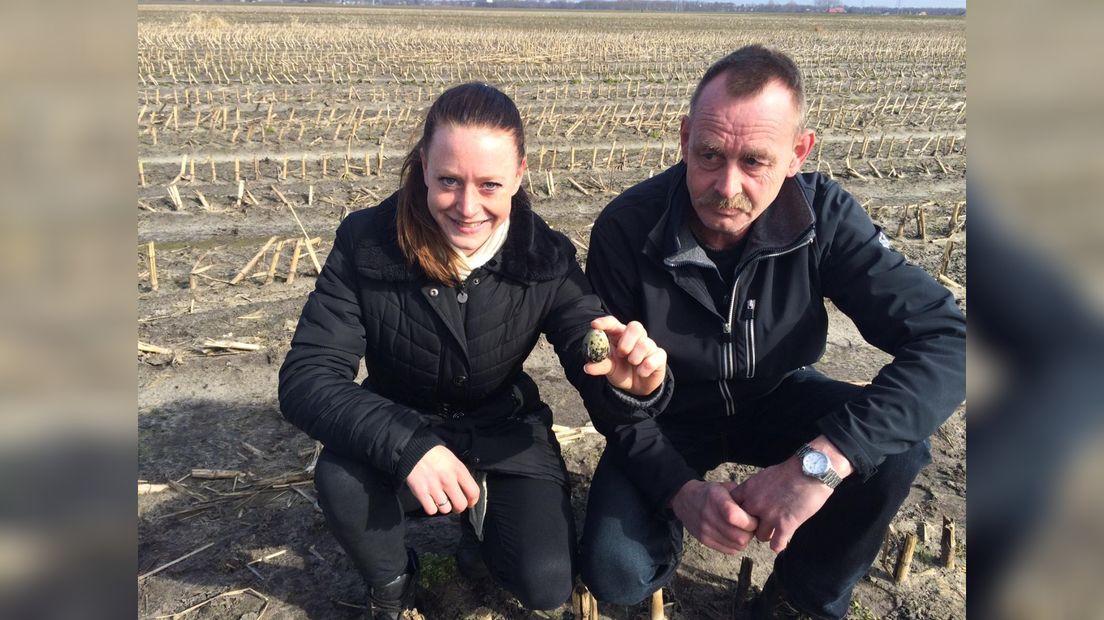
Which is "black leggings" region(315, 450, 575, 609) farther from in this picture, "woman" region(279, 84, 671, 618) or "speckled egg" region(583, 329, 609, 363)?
"speckled egg" region(583, 329, 609, 363)

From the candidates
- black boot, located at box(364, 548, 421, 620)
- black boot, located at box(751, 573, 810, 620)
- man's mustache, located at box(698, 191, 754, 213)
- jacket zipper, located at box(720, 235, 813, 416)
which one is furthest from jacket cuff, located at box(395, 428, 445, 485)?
black boot, located at box(751, 573, 810, 620)

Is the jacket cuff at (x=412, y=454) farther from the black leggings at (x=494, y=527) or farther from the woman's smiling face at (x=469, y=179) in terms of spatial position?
the woman's smiling face at (x=469, y=179)

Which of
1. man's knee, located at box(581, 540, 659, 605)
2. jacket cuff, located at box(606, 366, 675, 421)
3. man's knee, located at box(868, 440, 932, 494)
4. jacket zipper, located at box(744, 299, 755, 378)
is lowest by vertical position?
man's knee, located at box(581, 540, 659, 605)

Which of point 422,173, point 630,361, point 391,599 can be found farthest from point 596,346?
point 391,599

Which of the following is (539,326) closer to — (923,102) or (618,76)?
(923,102)

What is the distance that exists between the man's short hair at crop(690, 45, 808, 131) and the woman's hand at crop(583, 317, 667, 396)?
84cm

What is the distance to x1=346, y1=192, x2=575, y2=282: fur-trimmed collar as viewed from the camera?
2.66 metres

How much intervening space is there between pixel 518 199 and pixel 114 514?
2.32 m

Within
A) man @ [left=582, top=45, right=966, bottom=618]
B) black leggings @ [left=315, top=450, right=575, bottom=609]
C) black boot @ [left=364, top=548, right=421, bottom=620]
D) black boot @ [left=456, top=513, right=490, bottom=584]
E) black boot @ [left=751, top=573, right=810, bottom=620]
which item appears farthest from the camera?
black boot @ [left=456, top=513, right=490, bottom=584]

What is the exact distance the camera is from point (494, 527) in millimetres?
2768

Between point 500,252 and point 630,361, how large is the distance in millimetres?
650

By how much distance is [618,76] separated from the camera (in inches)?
813

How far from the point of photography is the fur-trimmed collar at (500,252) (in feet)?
8.71

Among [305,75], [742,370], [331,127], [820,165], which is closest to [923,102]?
[820,165]
